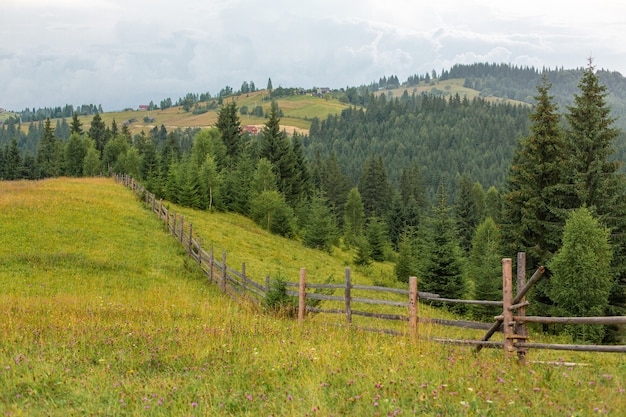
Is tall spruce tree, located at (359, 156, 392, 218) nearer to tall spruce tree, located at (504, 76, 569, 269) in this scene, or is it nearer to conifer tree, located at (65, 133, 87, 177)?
conifer tree, located at (65, 133, 87, 177)

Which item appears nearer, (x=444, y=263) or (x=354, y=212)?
(x=444, y=263)

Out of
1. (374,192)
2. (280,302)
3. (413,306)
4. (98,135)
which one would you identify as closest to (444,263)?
→ (280,302)

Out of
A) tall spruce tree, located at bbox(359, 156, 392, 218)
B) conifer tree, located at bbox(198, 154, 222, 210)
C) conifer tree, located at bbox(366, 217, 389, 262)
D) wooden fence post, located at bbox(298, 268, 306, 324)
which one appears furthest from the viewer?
tall spruce tree, located at bbox(359, 156, 392, 218)

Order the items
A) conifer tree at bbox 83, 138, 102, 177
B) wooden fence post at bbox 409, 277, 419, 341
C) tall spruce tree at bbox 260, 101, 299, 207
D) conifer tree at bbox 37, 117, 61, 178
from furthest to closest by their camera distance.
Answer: conifer tree at bbox 37, 117, 61, 178 < conifer tree at bbox 83, 138, 102, 177 < tall spruce tree at bbox 260, 101, 299, 207 < wooden fence post at bbox 409, 277, 419, 341

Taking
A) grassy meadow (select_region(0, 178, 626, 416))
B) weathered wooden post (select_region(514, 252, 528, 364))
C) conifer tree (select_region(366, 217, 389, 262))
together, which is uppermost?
weathered wooden post (select_region(514, 252, 528, 364))

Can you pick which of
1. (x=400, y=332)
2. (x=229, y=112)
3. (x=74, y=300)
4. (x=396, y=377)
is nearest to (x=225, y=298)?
(x=74, y=300)

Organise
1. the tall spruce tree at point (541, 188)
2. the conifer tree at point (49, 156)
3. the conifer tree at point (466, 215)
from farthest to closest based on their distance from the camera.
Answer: the conifer tree at point (49, 156) < the conifer tree at point (466, 215) < the tall spruce tree at point (541, 188)

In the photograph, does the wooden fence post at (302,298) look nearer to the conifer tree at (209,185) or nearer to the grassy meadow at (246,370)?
the grassy meadow at (246,370)

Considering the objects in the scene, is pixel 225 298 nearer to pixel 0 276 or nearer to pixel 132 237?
pixel 0 276

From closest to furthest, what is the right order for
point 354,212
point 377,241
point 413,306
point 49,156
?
point 413,306 → point 377,241 → point 354,212 → point 49,156

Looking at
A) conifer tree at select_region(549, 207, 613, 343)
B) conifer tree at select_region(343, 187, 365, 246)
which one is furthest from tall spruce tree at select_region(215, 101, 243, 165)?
conifer tree at select_region(549, 207, 613, 343)

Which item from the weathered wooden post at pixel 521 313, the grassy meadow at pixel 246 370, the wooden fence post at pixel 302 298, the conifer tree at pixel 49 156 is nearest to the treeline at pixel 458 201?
the conifer tree at pixel 49 156

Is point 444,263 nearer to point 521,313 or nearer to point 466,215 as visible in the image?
point 521,313

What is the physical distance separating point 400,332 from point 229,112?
68.2 m
